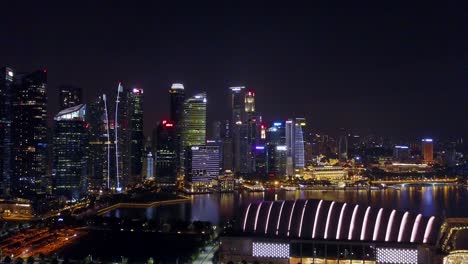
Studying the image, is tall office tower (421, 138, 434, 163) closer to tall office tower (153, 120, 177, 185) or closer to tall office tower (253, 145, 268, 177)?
tall office tower (253, 145, 268, 177)

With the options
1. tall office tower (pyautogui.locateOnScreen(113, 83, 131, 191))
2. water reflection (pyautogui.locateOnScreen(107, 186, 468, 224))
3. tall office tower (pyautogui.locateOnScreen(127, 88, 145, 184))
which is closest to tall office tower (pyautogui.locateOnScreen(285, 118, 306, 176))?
tall office tower (pyautogui.locateOnScreen(127, 88, 145, 184))

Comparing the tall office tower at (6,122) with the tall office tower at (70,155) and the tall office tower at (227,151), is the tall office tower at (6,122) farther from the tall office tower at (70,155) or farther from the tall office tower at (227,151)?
the tall office tower at (227,151)

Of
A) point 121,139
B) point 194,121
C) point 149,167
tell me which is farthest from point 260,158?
point 121,139

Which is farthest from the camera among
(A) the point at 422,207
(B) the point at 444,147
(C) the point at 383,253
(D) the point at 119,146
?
(B) the point at 444,147

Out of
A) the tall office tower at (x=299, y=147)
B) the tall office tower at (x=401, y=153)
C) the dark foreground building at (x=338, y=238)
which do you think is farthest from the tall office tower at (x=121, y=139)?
the tall office tower at (x=401, y=153)

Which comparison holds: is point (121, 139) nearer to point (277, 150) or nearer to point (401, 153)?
point (277, 150)

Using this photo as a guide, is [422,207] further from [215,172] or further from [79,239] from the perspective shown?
[215,172]

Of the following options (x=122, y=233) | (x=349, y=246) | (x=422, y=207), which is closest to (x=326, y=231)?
(x=349, y=246)
